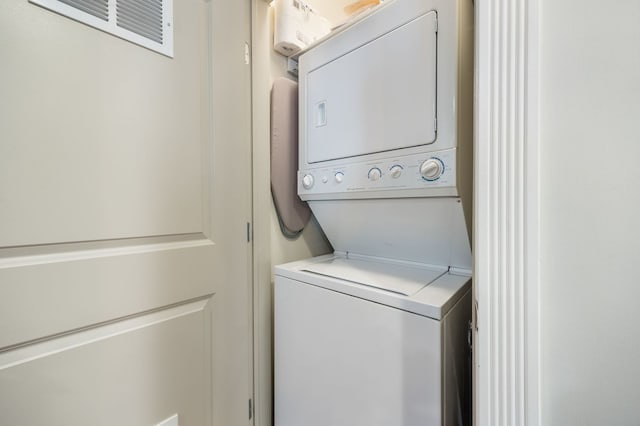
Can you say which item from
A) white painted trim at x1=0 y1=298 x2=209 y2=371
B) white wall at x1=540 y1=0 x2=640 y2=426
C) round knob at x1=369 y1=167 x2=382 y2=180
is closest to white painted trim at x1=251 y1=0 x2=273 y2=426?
white painted trim at x1=0 y1=298 x2=209 y2=371

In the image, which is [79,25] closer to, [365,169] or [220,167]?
[220,167]

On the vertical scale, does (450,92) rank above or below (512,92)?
above

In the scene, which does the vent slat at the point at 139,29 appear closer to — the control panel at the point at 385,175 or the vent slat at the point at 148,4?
the vent slat at the point at 148,4

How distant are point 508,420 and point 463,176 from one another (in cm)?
73

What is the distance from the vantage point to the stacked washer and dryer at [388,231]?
0.84 m

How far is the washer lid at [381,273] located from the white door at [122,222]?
47cm

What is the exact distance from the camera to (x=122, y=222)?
87 cm

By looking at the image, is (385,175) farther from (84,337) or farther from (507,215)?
(84,337)

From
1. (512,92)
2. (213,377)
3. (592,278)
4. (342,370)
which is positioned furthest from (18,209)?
(592,278)

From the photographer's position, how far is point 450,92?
92 centimetres

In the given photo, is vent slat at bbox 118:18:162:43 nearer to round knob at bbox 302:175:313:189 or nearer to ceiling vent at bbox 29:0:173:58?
ceiling vent at bbox 29:0:173:58

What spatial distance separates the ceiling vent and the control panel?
845 millimetres

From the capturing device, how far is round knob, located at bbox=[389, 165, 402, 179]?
1.05m

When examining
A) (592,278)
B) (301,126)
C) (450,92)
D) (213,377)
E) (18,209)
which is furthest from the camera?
(301,126)
